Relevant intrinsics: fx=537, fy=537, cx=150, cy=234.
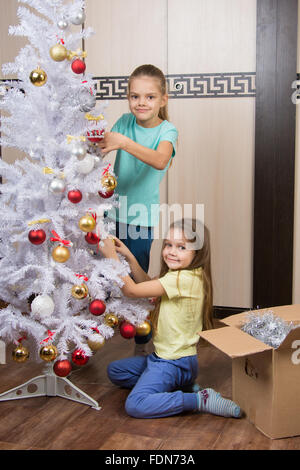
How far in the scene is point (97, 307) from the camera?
1.81 metres

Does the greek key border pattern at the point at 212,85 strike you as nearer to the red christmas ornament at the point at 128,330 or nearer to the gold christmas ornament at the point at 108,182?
the gold christmas ornament at the point at 108,182

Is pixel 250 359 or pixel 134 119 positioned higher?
pixel 134 119

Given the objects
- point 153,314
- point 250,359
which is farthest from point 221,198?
point 250,359

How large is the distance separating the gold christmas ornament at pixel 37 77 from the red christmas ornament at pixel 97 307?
0.74 metres

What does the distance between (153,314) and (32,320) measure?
1.53 ft

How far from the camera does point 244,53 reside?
9.34 feet

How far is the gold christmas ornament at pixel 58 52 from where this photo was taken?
1.73 m

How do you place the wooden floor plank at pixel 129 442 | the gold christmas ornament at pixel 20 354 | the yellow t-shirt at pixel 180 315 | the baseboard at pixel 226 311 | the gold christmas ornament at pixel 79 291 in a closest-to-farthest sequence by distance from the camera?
the wooden floor plank at pixel 129 442, the gold christmas ornament at pixel 79 291, the gold christmas ornament at pixel 20 354, the yellow t-shirt at pixel 180 315, the baseboard at pixel 226 311

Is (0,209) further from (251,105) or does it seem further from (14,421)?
(251,105)

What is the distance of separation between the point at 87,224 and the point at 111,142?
1.28 feet

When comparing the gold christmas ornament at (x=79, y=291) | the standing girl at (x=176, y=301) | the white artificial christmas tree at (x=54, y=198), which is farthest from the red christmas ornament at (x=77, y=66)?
the gold christmas ornament at (x=79, y=291)

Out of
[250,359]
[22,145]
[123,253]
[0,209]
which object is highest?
[22,145]

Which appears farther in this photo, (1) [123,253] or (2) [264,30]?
(2) [264,30]

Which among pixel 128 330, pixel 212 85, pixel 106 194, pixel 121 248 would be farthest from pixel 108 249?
pixel 212 85
